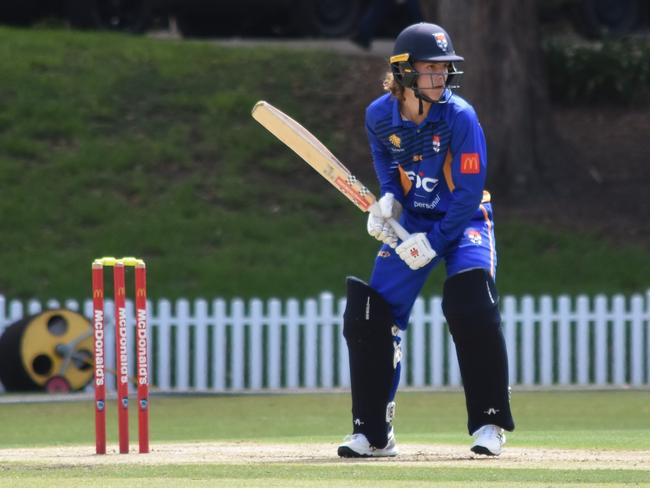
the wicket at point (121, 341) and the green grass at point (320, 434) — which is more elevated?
the wicket at point (121, 341)

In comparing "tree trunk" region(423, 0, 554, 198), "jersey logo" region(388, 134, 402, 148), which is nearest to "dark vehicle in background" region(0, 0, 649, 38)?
"tree trunk" region(423, 0, 554, 198)

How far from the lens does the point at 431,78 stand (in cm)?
684

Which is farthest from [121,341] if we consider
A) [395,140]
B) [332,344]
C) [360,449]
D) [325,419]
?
[332,344]

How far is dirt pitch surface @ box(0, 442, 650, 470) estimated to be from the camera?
21.7ft

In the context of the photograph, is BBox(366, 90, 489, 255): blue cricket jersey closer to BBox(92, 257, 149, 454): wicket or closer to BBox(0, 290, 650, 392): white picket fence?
BBox(92, 257, 149, 454): wicket

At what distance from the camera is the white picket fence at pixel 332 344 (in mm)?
12867

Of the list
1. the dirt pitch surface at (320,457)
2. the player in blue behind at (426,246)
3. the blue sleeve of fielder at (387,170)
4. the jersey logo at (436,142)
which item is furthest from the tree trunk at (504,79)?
the jersey logo at (436,142)

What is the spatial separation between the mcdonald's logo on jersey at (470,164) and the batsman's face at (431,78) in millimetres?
287

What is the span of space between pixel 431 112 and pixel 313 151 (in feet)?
2.06

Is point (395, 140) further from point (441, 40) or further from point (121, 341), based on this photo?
point (121, 341)

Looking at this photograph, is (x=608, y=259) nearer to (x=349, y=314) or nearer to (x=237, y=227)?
(x=237, y=227)

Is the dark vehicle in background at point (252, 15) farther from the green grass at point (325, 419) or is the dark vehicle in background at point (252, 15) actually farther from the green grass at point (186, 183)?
the green grass at point (325, 419)

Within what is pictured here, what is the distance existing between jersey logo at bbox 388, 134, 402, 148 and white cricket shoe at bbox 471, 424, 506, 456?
4.20 ft

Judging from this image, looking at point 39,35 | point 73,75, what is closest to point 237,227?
point 73,75
